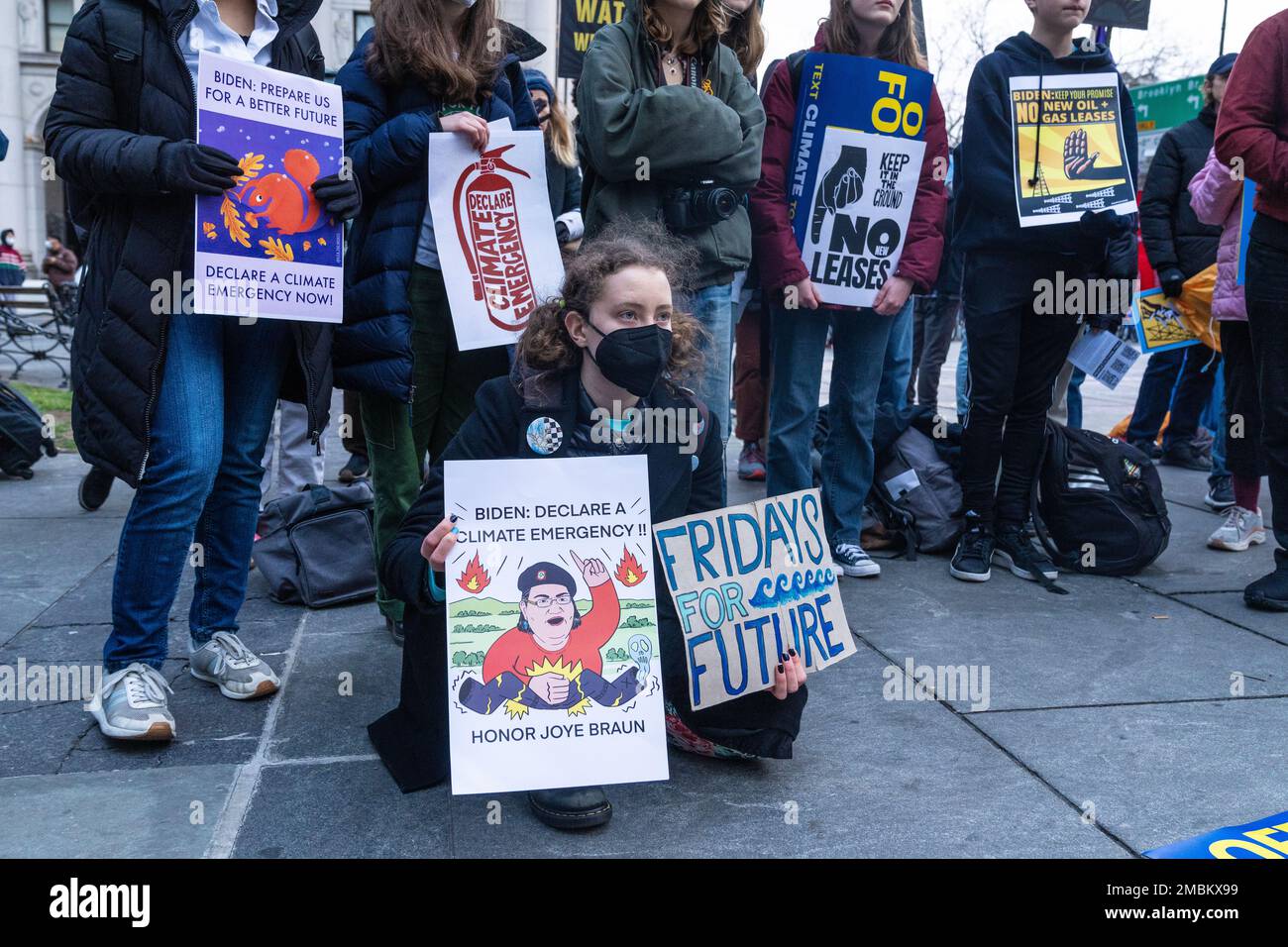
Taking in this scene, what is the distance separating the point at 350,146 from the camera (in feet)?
10.4

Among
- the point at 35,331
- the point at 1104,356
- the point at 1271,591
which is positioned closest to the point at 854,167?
the point at 1104,356

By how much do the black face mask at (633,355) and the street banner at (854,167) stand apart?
5.93 feet

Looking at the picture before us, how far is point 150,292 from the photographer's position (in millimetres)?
2680

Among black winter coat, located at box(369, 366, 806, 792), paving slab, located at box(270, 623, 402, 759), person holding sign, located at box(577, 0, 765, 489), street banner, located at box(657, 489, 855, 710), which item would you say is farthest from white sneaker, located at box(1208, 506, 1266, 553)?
paving slab, located at box(270, 623, 402, 759)

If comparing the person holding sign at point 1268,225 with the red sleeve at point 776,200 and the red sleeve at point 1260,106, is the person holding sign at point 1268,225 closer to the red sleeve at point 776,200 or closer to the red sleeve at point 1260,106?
the red sleeve at point 1260,106

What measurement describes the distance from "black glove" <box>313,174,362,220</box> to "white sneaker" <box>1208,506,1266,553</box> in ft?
13.2

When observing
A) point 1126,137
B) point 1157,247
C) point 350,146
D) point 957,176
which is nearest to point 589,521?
point 350,146

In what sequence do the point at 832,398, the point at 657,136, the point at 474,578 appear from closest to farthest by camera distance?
1. the point at 474,578
2. the point at 657,136
3. the point at 832,398

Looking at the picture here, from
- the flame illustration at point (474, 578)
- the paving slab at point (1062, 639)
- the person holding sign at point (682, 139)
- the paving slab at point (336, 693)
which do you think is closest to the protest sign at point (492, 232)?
the person holding sign at point (682, 139)

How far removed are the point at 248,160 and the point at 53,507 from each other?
11.9 ft

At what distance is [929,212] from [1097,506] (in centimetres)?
139

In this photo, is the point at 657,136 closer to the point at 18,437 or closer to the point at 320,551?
the point at 320,551

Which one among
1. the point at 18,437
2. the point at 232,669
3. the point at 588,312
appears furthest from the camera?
the point at 18,437

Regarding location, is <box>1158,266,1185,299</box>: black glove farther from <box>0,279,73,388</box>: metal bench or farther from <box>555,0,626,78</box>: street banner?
<box>0,279,73,388</box>: metal bench
